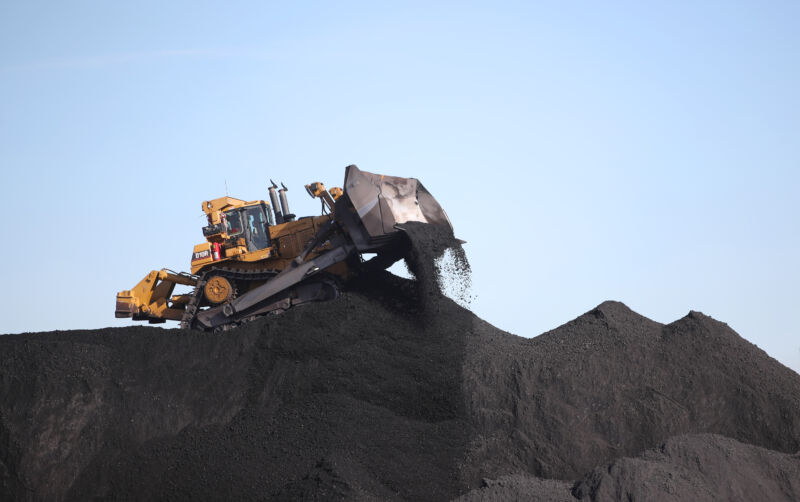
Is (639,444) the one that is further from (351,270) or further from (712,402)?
(351,270)

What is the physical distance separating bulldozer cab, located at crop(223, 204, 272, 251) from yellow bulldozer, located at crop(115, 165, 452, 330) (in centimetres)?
2

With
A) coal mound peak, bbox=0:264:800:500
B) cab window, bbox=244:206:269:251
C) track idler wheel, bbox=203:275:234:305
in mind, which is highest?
cab window, bbox=244:206:269:251

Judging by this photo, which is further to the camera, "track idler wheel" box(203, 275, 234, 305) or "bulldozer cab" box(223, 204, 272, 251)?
"bulldozer cab" box(223, 204, 272, 251)

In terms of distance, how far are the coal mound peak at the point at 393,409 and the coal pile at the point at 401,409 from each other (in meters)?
0.03

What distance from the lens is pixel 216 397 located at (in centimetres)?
1286

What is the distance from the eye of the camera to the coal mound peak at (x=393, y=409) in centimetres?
1059

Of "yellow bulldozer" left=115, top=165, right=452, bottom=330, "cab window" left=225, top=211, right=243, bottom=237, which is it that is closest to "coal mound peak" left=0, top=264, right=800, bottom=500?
"yellow bulldozer" left=115, top=165, right=452, bottom=330

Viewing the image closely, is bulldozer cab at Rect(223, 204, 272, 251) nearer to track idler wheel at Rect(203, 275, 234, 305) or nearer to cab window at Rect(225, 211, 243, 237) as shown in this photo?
cab window at Rect(225, 211, 243, 237)

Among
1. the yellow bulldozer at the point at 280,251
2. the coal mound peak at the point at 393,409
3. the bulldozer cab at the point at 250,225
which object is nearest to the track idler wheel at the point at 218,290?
the yellow bulldozer at the point at 280,251

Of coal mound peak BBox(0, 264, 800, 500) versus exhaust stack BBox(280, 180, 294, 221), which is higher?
exhaust stack BBox(280, 180, 294, 221)

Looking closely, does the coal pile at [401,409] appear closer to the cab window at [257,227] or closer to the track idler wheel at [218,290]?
the track idler wheel at [218,290]

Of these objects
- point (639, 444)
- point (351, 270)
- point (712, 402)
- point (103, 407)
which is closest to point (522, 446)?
point (639, 444)

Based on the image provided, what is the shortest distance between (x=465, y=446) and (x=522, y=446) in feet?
2.38

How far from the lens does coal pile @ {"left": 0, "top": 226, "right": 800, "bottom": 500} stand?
10523 mm
